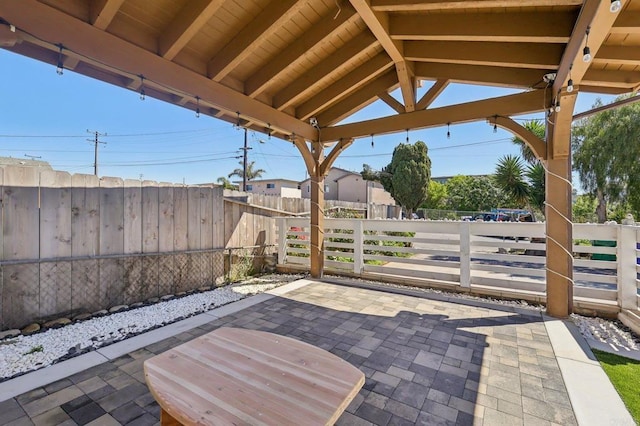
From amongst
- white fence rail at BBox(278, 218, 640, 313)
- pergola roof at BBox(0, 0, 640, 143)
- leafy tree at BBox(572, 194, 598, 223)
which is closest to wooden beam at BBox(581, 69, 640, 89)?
pergola roof at BBox(0, 0, 640, 143)

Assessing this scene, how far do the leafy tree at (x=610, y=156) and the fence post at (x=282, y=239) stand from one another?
1055cm

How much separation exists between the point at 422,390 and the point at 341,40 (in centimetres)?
365

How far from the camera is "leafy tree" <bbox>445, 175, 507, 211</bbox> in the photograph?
22.8m

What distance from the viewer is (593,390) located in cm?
206

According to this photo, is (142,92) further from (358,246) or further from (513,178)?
(513,178)

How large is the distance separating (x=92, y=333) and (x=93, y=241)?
3.68 ft

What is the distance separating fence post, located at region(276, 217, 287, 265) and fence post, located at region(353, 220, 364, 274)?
1.51 meters

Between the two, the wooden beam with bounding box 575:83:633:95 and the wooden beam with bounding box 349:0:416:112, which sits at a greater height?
the wooden beam with bounding box 349:0:416:112

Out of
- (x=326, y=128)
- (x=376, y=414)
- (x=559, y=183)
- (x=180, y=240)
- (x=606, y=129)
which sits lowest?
(x=376, y=414)

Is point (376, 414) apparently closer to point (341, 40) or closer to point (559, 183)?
point (559, 183)

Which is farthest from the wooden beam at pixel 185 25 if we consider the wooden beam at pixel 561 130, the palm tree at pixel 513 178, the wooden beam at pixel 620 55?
the palm tree at pixel 513 178

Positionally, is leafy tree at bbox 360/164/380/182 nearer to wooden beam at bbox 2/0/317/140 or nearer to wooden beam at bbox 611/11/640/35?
wooden beam at bbox 2/0/317/140

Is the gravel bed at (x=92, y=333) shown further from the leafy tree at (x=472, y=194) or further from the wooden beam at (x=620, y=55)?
the leafy tree at (x=472, y=194)

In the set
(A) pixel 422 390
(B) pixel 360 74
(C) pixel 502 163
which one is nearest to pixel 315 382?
(A) pixel 422 390
